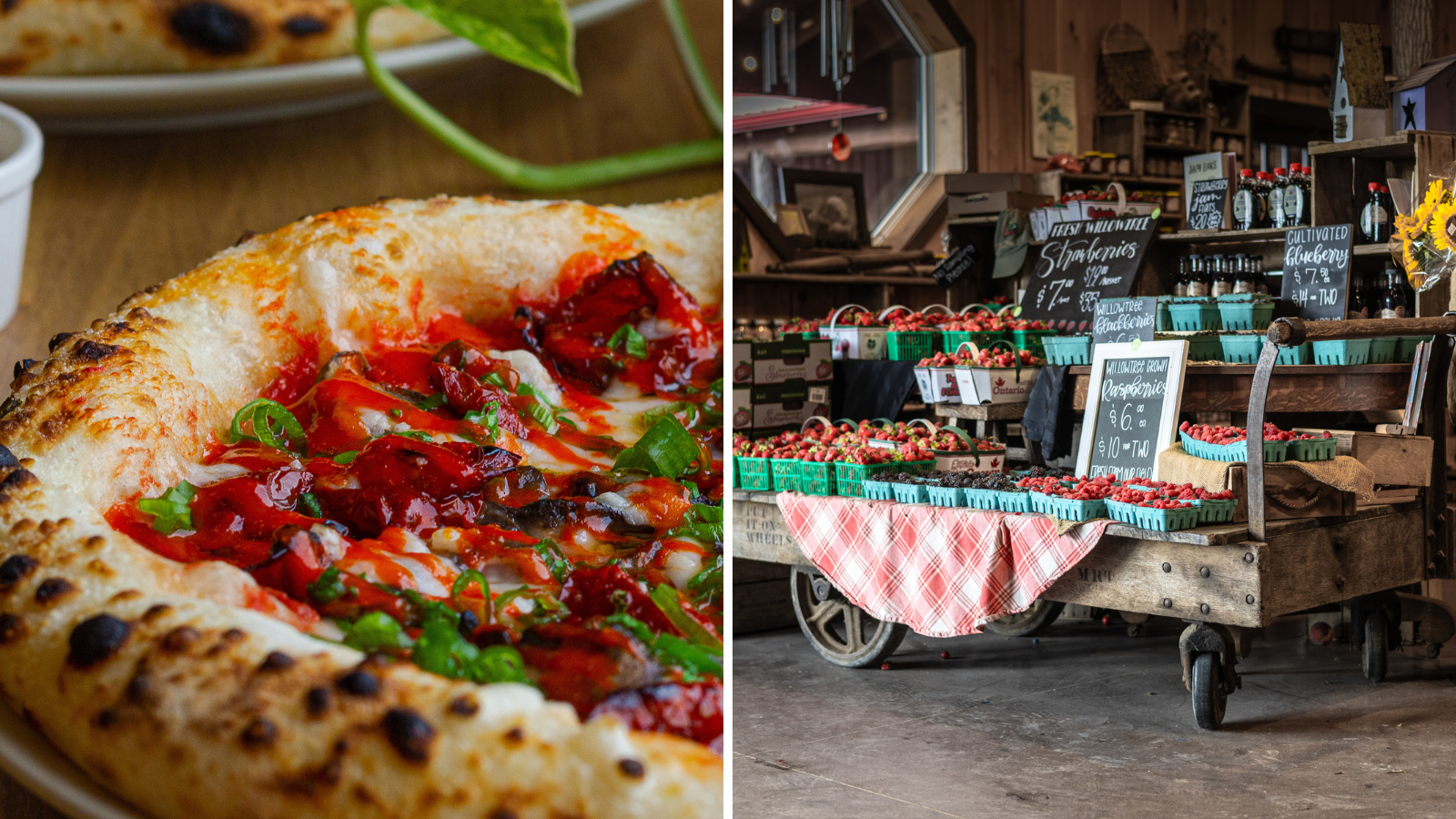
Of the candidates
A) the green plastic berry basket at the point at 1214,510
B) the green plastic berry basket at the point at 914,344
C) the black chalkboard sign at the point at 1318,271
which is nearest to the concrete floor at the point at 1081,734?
the green plastic berry basket at the point at 1214,510

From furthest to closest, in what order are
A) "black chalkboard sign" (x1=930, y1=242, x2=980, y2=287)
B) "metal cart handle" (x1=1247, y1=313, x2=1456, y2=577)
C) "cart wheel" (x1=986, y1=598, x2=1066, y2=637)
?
"black chalkboard sign" (x1=930, y1=242, x2=980, y2=287) → "cart wheel" (x1=986, y1=598, x2=1066, y2=637) → "metal cart handle" (x1=1247, y1=313, x2=1456, y2=577)

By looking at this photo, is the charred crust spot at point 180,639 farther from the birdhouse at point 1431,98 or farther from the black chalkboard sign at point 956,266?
the birdhouse at point 1431,98

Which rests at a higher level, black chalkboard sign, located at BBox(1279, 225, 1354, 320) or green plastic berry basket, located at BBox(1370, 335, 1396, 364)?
black chalkboard sign, located at BBox(1279, 225, 1354, 320)

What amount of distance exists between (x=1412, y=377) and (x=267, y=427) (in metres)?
3.78

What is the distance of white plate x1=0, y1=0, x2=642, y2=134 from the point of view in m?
0.93

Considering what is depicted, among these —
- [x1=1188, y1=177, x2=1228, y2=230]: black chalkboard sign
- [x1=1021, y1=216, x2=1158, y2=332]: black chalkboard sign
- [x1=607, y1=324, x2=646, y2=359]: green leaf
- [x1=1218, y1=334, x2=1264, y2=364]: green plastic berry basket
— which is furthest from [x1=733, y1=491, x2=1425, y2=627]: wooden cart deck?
[x1=607, y1=324, x2=646, y2=359]: green leaf

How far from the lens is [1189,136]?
327 inches

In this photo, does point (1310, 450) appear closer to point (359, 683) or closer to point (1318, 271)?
point (1318, 271)

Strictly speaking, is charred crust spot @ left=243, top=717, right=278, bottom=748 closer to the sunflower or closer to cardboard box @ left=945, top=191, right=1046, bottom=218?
the sunflower

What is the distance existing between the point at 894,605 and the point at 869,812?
3.15ft

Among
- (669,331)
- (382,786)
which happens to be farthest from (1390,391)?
(382,786)

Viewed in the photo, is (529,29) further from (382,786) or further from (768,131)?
(768,131)

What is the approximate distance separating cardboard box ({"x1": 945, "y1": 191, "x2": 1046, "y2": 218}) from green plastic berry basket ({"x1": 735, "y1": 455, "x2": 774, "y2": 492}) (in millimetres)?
2194

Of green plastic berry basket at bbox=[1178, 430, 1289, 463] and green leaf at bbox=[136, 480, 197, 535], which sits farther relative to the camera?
green plastic berry basket at bbox=[1178, 430, 1289, 463]
